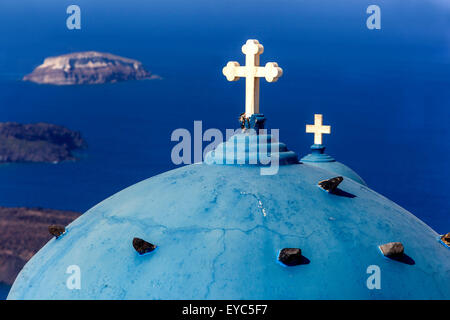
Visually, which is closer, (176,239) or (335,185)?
(176,239)

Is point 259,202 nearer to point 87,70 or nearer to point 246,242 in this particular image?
point 246,242

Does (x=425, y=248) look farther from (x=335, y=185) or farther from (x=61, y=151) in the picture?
(x=61, y=151)

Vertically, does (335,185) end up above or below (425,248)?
above

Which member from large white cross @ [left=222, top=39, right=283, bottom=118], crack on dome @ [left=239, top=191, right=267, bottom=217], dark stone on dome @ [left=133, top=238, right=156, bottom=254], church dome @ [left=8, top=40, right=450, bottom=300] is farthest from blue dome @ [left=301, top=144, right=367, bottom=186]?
dark stone on dome @ [left=133, top=238, right=156, bottom=254]

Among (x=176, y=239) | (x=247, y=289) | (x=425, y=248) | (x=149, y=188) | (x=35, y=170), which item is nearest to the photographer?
(x=247, y=289)

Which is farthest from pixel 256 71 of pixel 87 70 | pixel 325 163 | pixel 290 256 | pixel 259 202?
pixel 87 70

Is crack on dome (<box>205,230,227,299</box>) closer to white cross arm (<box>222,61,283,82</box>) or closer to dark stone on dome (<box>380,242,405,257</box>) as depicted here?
dark stone on dome (<box>380,242,405,257</box>)
